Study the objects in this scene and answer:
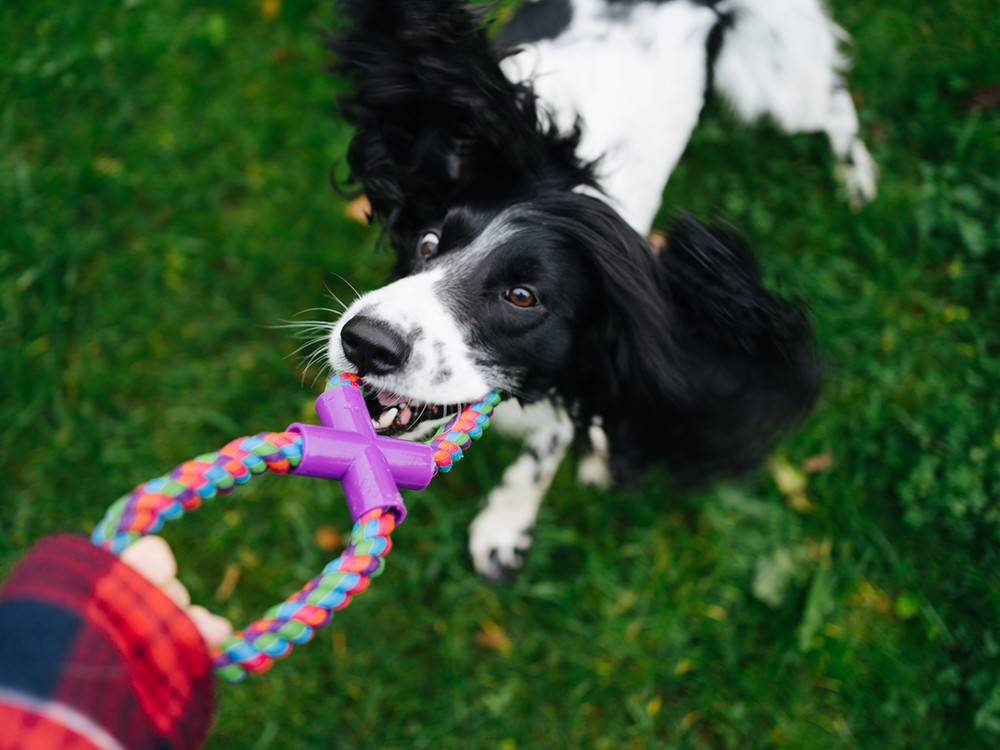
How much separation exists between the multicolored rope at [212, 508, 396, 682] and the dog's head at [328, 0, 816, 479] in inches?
26.5

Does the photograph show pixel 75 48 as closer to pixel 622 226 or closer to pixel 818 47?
pixel 622 226

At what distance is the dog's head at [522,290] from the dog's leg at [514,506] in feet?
1.52

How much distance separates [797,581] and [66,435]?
3.25m

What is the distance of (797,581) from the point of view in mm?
2959

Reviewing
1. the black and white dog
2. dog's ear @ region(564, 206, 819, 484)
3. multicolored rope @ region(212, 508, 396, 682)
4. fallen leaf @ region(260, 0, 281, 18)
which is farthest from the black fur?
multicolored rope @ region(212, 508, 396, 682)

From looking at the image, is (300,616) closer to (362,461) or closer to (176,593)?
(176,593)

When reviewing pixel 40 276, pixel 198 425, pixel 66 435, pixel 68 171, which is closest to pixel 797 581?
pixel 198 425

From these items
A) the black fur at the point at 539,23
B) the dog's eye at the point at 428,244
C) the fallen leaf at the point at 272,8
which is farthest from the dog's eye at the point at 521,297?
the fallen leaf at the point at 272,8

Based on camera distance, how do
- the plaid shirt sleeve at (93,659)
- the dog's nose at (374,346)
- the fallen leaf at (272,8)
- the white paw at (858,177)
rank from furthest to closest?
1. the fallen leaf at (272,8)
2. the white paw at (858,177)
3. the dog's nose at (374,346)
4. the plaid shirt sleeve at (93,659)

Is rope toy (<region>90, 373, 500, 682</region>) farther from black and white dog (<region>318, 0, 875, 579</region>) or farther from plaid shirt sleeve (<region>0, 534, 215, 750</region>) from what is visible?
black and white dog (<region>318, 0, 875, 579</region>)

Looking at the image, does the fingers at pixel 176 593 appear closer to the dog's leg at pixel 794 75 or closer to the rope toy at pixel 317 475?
the rope toy at pixel 317 475

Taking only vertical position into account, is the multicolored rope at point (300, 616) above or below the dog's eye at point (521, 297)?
above

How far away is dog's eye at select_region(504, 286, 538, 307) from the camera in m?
2.05

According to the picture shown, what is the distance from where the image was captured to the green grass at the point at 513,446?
9.25 feet
